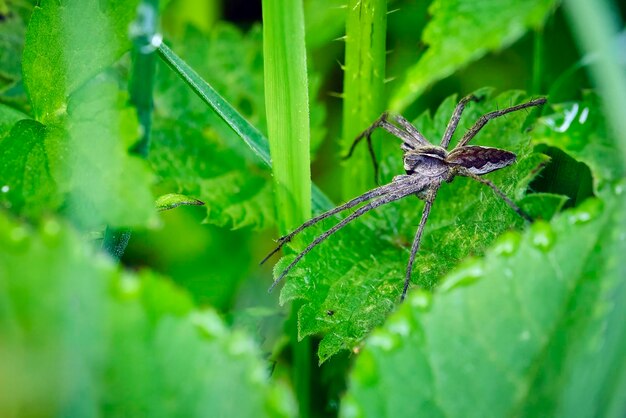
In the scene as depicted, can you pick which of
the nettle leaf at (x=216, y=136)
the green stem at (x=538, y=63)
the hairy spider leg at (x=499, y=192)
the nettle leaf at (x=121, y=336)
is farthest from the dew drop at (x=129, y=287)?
the green stem at (x=538, y=63)

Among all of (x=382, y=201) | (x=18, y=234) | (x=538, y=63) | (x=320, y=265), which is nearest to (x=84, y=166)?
(x=18, y=234)

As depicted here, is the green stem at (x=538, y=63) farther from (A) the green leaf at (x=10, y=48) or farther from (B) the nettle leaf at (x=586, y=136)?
(A) the green leaf at (x=10, y=48)

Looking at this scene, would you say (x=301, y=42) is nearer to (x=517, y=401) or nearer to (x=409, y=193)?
(x=409, y=193)

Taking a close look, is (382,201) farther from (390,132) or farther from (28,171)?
(28,171)

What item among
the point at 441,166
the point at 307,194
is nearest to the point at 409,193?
the point at 441,166

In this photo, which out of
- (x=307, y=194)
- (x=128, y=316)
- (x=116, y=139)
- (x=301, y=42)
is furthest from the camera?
(x=307, y=194)

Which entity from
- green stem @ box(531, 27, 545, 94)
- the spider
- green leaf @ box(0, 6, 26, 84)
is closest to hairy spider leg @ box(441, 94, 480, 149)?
the spider
